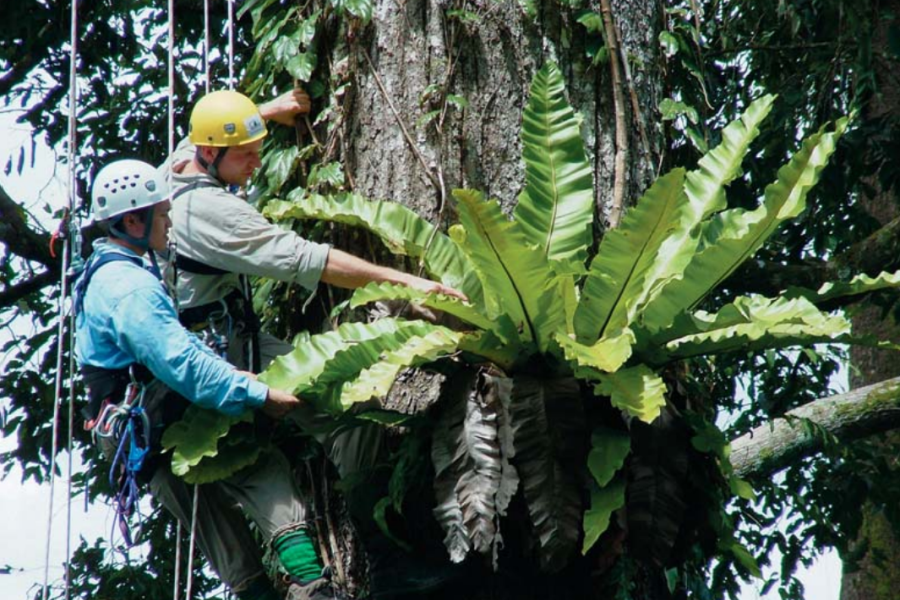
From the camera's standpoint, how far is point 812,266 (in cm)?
714

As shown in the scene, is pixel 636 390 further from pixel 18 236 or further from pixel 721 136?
pixel 18 236

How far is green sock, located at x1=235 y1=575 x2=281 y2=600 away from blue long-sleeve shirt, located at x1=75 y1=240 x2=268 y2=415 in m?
0.65

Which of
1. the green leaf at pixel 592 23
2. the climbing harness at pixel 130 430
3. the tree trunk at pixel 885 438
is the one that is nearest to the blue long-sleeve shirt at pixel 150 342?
the climbing harness at pixel 130 430

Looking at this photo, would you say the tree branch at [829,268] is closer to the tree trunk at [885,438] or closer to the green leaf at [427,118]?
the tree trunk at [885,438]

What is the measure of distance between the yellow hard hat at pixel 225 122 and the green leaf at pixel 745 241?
142cm

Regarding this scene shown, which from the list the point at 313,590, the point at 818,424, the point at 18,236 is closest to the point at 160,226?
the point at 313,590

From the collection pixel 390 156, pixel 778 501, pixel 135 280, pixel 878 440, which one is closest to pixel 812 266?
pixel 778 501

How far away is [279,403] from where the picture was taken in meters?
4.04

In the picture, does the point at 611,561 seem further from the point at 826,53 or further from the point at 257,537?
the point at 826,53

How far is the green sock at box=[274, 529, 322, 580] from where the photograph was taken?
13.7ft

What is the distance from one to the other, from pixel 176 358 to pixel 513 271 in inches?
38.8

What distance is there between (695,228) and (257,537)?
1964mm

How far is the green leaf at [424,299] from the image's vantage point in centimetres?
394

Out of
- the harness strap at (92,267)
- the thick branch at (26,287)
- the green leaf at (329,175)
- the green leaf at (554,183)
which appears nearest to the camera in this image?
the green leaf at (554,183)
